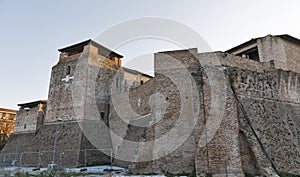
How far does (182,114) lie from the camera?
12070mm

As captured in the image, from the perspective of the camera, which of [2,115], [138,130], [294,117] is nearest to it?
[294,117]

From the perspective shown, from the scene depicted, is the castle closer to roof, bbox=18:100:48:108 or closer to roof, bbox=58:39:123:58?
roof, bbox=58:39:123:58

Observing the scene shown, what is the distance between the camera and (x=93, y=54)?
21.3 metres

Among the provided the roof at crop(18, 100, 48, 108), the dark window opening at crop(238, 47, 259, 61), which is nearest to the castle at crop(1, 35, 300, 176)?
the dark window opening at crop(238, 47, 259, 61)

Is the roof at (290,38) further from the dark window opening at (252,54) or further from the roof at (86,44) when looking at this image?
the roof at (86,44)

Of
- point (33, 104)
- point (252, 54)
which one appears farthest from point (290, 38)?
point (33, 104)

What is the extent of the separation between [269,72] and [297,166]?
5.52 m

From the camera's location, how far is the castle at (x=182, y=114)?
10930mm

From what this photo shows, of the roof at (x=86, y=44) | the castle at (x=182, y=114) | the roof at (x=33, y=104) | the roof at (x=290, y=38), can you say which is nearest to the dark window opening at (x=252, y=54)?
the castle at (x=182, y=114)

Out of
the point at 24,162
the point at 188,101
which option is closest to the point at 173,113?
the point at 188,101

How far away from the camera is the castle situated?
35.9 ft

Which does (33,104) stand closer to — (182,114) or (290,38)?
(182,114)

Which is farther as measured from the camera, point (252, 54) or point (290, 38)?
point (252, 54)

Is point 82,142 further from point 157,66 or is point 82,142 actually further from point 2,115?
point 2,115
